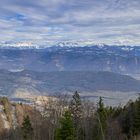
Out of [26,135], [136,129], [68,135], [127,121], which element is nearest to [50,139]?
[26,135]

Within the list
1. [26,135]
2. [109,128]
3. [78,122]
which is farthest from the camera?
[26,135]

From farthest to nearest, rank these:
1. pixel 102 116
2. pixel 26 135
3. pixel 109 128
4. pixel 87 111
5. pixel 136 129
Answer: pixel 87 111
pixel 26 135
pixel 109 128
pixel 102 116
pixel 136 129

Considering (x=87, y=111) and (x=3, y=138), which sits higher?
(x=87, y=111)

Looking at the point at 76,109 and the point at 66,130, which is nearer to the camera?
the point at 66,130

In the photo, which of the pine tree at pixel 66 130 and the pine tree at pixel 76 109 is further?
the pine tree at pixel 76 109

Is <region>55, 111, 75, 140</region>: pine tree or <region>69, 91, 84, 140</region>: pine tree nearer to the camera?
<region>55, 111, 75, 140</region>: pine tree

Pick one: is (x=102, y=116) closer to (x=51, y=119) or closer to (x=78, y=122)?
(x=78, y=122)

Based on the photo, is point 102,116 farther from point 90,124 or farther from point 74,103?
point 90,124

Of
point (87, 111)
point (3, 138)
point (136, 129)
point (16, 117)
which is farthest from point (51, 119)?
point (16, 117)

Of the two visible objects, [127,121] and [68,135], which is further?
[127,121]
